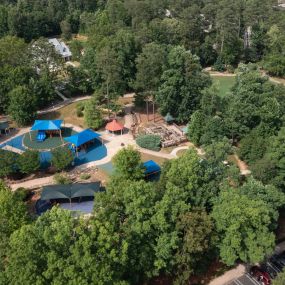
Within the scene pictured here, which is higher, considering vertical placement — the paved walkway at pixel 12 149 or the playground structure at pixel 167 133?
the playground structure at pixel 167 133

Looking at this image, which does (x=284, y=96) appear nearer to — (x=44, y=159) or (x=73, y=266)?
(x=44, y=159)

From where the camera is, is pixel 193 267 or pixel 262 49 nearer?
pixel 193 267

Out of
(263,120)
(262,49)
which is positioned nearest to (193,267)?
(263,120)

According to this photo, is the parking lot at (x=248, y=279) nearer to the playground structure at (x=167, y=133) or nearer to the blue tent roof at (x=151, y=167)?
the blue tent roof at (x=151, y=167)

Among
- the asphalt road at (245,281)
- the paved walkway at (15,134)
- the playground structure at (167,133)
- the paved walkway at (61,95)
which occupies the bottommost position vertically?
the asphalt road at (245,281)

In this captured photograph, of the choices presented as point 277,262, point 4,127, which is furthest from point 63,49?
point 277,262

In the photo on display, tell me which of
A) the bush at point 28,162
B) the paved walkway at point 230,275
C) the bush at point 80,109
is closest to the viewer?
the paved walkway at point 230,275

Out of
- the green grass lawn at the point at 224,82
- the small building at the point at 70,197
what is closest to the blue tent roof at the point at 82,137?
the small building at the point at 70,197
